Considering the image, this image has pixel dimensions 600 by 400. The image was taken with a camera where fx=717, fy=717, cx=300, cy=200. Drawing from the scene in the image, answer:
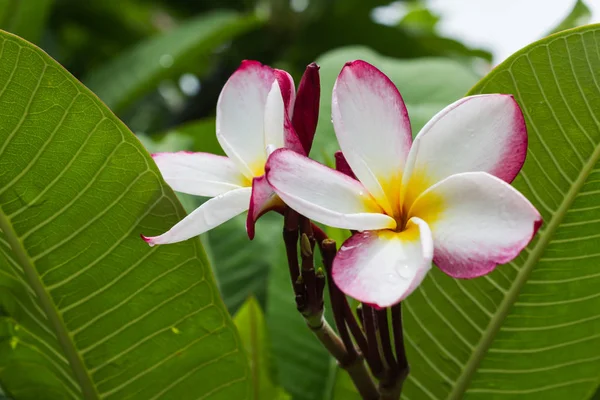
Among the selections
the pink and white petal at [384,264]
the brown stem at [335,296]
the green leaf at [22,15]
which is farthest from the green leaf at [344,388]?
the green leaf at [22,15]

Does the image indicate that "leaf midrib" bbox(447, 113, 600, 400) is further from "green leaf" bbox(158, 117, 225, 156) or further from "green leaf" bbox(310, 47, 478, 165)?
"green leaf" bbox(158, 117, 225, 156)

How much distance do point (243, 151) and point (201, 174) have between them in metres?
0.04

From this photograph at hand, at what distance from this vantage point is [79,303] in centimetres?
63

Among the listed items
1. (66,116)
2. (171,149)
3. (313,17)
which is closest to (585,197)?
(66,116)

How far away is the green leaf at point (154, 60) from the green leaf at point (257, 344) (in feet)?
2.92

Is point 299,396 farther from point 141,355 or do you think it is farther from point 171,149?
point 171,149

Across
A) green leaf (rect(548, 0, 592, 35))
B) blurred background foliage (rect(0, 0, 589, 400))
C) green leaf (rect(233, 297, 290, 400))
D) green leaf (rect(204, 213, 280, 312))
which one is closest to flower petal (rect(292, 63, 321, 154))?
blurred background foliage (rect(0, 0, 589, 400))

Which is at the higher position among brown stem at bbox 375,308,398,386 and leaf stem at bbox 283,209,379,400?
leaf stem at bbox 283,209,379,400

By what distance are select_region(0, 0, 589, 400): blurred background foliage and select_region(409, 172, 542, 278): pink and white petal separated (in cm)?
27

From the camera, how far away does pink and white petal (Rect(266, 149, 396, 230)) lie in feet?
1.48

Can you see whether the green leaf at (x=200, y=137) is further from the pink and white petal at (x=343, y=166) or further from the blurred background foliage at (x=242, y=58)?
the pink and white petal at (x=343, y=166)

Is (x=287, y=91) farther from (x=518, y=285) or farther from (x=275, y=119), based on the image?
(x=518, y=285)

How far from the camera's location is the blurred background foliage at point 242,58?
965mm

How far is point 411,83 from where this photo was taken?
1.21 meters
